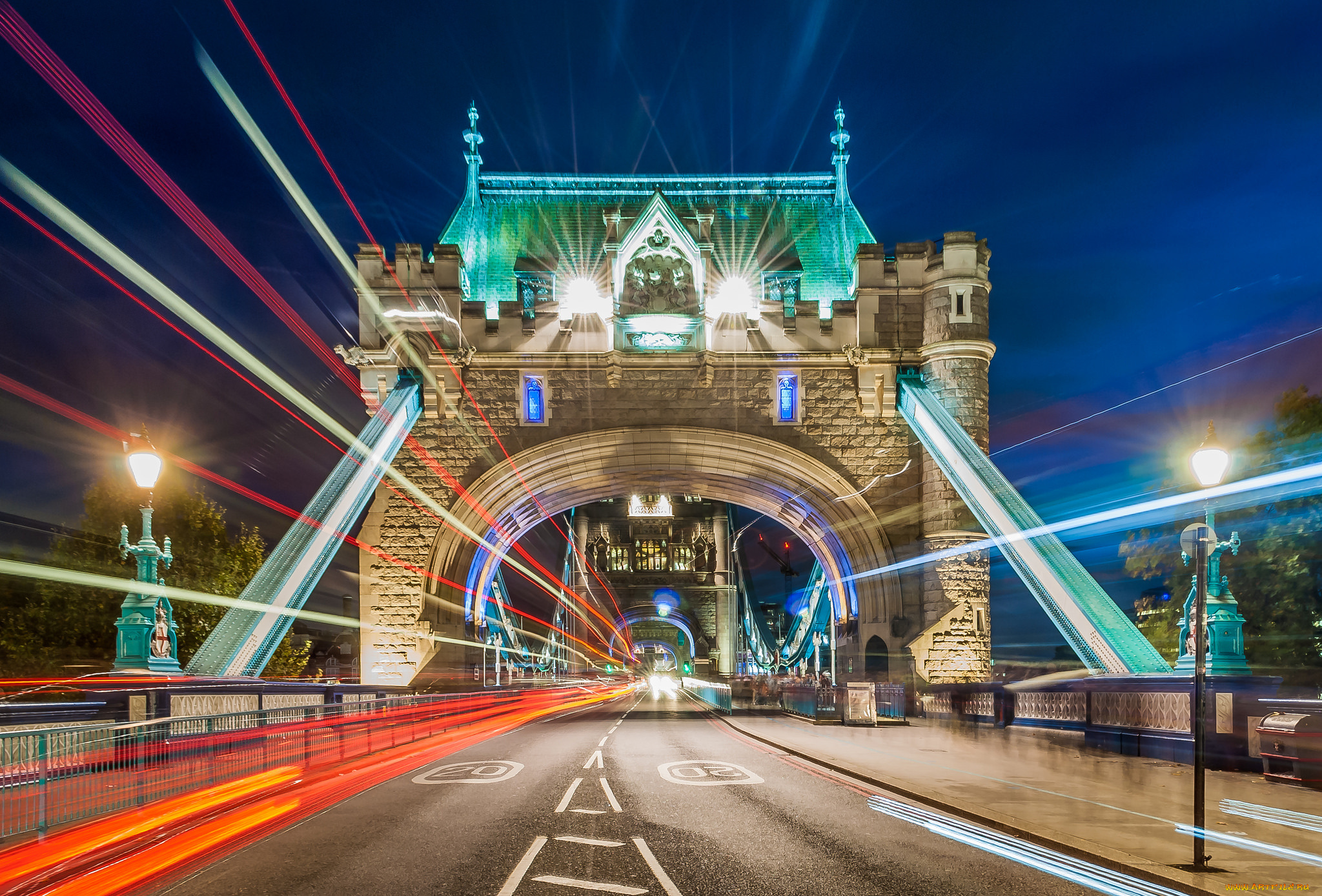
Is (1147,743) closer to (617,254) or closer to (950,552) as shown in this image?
(950,552)

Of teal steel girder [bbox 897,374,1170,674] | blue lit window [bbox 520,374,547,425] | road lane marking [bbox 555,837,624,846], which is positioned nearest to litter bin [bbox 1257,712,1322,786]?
teal steel girder [bbox 897,374,1170,674]

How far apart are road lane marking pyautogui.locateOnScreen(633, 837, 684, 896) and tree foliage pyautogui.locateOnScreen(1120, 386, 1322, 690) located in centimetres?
2037

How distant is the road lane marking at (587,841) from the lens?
24.0 feet

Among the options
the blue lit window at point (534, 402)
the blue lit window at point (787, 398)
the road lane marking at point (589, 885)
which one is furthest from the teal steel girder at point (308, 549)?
the road lane marking at point (589, 885)

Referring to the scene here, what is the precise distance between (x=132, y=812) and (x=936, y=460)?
68.3 ft

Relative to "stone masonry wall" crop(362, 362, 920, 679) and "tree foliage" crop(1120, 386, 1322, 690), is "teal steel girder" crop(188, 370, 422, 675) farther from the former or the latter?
"tree foliage" crop(1120, 386, 1322, 690)

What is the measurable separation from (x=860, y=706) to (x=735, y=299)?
42.9ft

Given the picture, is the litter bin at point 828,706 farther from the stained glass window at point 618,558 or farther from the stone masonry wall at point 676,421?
the stained glass window at point 618,558

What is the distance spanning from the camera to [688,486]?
31641mm

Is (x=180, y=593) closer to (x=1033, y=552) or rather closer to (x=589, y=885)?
(x=1033, y=552)

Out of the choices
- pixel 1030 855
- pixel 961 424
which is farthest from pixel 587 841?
pixel 961 424

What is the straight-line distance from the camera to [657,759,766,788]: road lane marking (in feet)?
35.6

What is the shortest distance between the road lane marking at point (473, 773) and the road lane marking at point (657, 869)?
162 inches

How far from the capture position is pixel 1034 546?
21.8m
